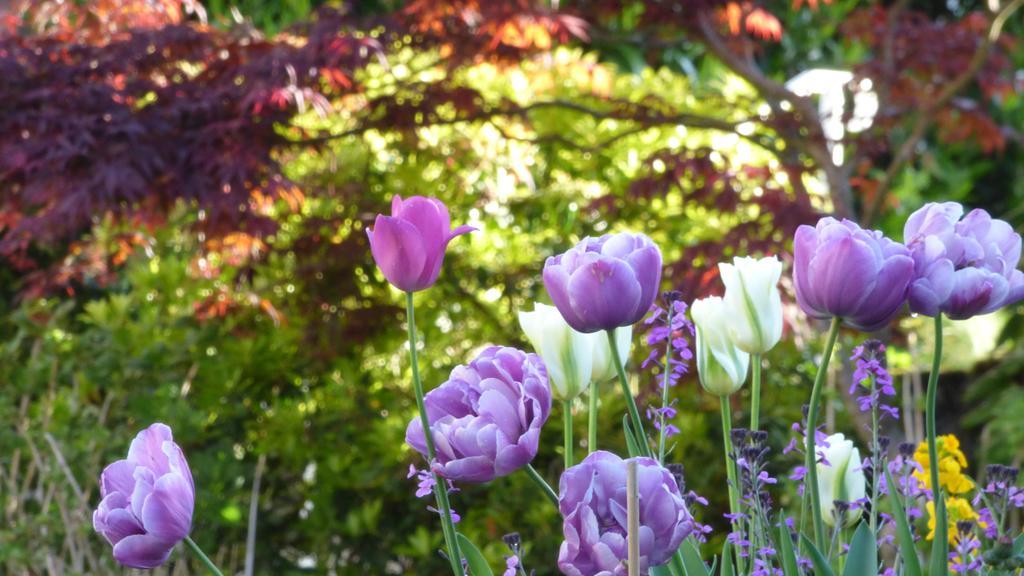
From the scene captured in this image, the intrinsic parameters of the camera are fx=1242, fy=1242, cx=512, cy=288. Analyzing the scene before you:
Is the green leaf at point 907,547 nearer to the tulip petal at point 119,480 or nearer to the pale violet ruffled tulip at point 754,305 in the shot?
the pale violet ruffled tulip at point 754,305

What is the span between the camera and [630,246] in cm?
89

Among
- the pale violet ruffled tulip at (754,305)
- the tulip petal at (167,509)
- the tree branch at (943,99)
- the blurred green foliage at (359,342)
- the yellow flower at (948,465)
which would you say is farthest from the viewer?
the blurred green foliage at (359,342)

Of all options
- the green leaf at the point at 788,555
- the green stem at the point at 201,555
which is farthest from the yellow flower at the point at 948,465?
the green stem at the point at 201,555

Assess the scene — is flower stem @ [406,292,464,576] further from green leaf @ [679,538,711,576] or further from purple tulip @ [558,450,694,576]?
green leaf @ [679,538,711,576]

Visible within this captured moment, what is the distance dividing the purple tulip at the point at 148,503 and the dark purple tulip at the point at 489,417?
0.16 meters

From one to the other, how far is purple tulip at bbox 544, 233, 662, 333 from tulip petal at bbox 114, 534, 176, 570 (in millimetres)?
311

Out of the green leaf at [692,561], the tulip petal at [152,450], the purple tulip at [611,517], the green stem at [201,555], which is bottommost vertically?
the green leaf at [692,561]

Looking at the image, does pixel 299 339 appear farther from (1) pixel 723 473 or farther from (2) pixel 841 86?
(2) pixel 841 86

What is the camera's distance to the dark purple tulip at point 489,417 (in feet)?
2.67

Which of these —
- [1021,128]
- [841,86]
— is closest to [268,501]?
[841,86]

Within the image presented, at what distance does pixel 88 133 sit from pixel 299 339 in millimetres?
1335

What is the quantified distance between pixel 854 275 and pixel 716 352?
196mm

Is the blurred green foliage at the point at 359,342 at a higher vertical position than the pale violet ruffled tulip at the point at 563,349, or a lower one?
lower

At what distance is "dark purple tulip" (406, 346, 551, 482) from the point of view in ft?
2.67
